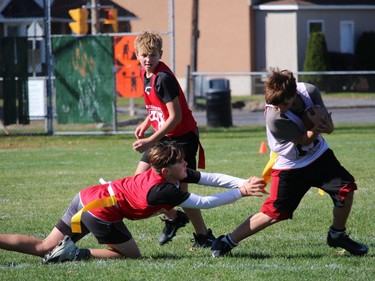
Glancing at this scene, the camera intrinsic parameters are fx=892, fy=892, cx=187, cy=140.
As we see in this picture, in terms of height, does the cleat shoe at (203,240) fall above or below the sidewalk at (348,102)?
below

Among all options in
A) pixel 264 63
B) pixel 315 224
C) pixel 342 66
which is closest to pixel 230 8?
pixel 264 63

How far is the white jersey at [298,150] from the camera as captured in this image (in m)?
6.27

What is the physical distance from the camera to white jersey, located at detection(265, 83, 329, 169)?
6266mm

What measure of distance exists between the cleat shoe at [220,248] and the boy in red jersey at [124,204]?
1.54 feet

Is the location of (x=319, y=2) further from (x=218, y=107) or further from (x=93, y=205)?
(x=93, y=205)

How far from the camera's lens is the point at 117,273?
235 inches

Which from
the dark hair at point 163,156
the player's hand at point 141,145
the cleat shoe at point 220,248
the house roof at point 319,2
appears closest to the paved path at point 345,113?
the house roof at point 319,2

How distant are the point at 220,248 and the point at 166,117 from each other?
124 cm

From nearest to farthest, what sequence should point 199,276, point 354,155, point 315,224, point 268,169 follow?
point 199,276 < point 268,169 < point 315,224 < point 354,155

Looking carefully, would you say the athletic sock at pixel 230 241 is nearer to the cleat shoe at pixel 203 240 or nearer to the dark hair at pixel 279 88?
the cleat shoe at pixel 203 240

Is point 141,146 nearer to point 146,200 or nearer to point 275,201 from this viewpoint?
point 146,200

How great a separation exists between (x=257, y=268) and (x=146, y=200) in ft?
2.96

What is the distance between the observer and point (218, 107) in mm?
19859

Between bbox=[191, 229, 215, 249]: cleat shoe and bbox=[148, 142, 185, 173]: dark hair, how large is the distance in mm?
1152
